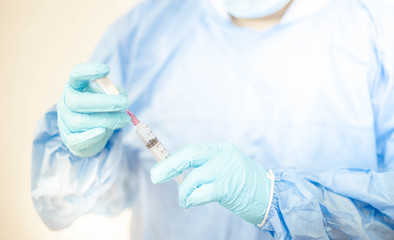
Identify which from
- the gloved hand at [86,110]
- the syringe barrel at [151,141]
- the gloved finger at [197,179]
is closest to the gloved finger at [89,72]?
the gloved hand at [86,110]

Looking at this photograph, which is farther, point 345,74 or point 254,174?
point 345,74

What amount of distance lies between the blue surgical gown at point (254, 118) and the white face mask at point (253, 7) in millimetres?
73

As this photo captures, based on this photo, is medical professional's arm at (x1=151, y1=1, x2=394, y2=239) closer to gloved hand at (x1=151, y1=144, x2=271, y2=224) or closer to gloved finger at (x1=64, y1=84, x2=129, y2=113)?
gloved hand at (x1=151, y1=144, x2=271, y2=224)

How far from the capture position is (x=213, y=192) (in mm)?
731

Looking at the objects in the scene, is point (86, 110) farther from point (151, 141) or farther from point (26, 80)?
point (26, 80)

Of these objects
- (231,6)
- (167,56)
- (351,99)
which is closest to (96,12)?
(167,56)

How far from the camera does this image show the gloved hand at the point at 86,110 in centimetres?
73

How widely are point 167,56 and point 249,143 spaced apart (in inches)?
14.6

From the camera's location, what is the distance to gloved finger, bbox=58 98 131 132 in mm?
776

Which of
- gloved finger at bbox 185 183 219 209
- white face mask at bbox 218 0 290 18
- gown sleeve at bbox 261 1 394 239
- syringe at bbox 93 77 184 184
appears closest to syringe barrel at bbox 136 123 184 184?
syringe at bbox 93 77 184 184

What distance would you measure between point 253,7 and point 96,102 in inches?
19.9

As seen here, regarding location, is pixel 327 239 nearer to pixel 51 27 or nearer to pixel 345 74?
pixel 345 74

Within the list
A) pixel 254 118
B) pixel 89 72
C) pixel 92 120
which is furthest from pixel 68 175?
pixel 254 118

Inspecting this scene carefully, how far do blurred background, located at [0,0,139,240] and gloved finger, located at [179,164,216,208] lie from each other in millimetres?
593
